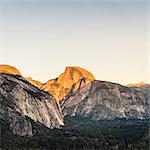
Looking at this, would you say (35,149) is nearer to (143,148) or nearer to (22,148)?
(22,148)

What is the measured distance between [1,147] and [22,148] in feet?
50.5

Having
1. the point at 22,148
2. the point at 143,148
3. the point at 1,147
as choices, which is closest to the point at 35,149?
the point at 22,148

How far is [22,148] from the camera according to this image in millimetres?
198375

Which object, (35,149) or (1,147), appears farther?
(35,149)

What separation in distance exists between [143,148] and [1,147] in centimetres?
6762

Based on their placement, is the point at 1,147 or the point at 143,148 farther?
the point at 143,148

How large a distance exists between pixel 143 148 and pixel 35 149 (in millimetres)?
52071

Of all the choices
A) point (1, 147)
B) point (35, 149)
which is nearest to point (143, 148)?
point (35, 149)

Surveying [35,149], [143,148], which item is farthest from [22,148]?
[143,148]

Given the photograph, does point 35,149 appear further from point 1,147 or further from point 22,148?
point 1,147

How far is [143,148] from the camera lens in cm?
19975

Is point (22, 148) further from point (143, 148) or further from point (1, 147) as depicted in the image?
point (143, 148)
